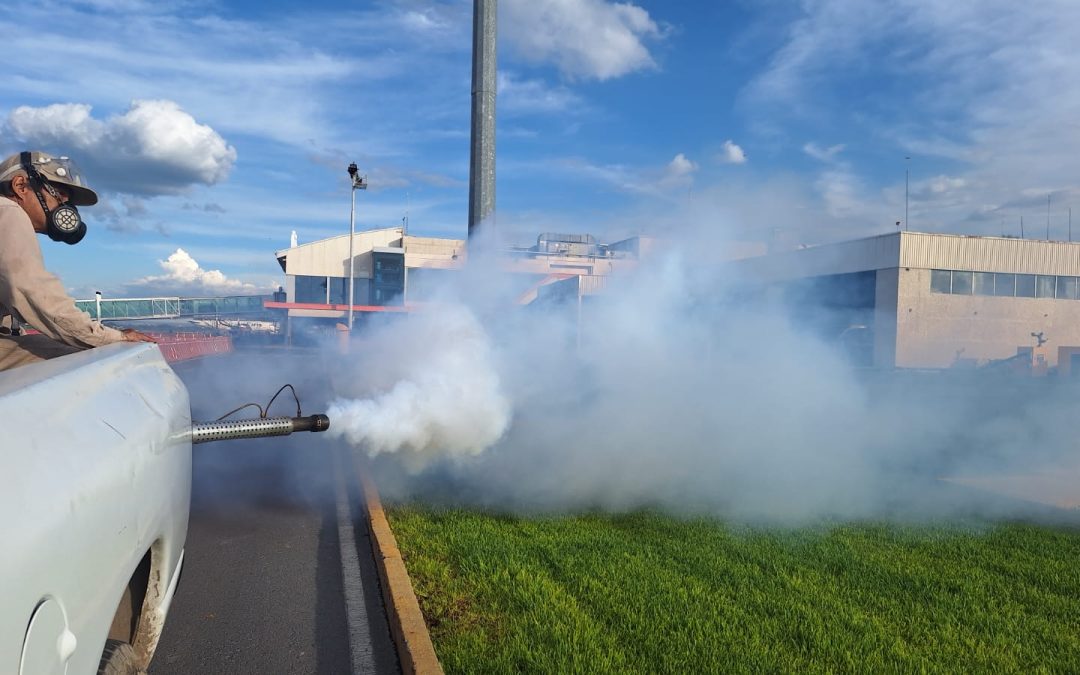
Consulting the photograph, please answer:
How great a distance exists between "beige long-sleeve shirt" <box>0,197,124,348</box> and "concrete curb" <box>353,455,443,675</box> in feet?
6.54

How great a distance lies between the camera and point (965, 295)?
28.6 metres

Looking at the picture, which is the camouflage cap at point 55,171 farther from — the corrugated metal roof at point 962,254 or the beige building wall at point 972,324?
the beige building wall at point 972,324

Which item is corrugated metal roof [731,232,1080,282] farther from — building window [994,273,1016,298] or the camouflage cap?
the camouflage cap

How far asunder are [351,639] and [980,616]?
3.36 meters

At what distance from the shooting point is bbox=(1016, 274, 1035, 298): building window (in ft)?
93.6

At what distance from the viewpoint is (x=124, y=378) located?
2090mm

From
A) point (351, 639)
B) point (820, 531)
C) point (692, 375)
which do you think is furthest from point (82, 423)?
point (692, 375)

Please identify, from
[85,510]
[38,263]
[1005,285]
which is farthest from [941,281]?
[85,510]

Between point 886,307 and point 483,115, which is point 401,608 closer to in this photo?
point 483,115

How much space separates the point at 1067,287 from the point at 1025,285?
2.10 meters

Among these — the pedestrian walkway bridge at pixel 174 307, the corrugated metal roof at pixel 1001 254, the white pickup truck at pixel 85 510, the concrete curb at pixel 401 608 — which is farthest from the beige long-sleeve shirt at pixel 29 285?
the corrugated metal roof at pixel 1001 254

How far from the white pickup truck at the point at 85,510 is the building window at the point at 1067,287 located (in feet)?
115

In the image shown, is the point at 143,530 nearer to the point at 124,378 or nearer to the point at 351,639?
the point at 124,378

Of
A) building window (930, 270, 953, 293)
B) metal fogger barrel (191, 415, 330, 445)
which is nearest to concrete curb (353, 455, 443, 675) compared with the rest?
metal fogger barrel (191, 415, 330, 445)
